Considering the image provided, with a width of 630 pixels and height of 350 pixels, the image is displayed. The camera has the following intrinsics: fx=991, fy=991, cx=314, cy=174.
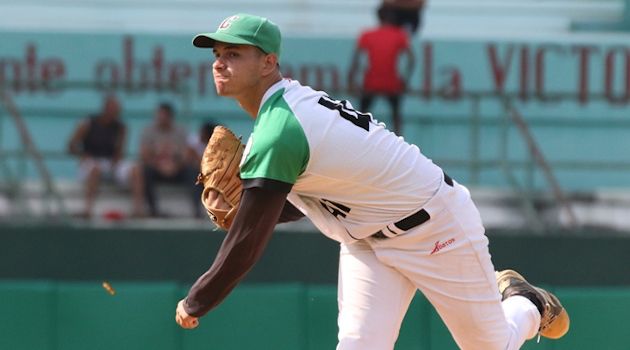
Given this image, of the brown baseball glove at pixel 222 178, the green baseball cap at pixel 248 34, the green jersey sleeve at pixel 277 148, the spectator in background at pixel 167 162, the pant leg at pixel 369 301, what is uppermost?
the green baseball cap at pixel 248 34

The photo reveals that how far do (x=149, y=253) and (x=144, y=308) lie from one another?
223 centimetres

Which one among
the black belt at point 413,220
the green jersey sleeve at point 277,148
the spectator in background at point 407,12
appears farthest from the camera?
the spectator in background at point 407,12

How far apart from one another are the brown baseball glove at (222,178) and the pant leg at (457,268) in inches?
23.7

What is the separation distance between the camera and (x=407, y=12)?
384 inches

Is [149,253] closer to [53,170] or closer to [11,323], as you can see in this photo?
[53,170]

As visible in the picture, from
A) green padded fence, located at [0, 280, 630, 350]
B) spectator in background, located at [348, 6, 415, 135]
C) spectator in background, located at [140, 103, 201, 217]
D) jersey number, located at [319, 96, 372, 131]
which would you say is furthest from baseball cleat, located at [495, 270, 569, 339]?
spectator in background, located at [348, 6, 415, 135]

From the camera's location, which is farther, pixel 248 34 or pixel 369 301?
pixel 369 301

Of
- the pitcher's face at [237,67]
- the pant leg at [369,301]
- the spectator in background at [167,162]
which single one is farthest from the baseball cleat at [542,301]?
the spectator in background at [167,162]

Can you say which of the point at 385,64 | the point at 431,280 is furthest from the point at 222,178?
the point at 385,64

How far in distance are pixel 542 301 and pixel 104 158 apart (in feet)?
15.4

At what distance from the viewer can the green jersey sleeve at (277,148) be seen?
11.8 feet

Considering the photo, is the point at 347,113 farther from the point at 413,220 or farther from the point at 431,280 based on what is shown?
the point at 431,280

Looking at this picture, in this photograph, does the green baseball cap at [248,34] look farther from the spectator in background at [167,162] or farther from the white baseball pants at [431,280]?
the spectator in background at [167,162]

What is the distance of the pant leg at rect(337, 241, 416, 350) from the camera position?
398 cm
